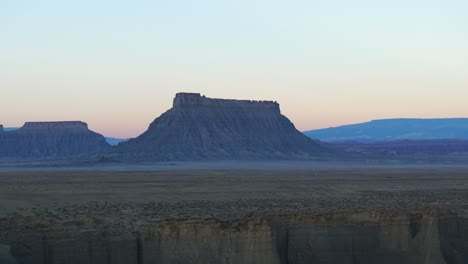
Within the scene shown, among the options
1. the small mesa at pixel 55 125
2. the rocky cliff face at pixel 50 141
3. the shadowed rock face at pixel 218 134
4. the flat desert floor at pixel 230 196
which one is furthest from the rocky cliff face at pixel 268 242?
the small mesa at pixel 55 125

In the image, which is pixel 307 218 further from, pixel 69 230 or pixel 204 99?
pixel 204 99

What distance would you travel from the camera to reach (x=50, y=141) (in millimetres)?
161625

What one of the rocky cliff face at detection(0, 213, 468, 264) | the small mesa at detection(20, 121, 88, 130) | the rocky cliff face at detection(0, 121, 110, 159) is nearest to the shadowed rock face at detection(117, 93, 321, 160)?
the rocky cliff face at detection(0, 121, 110, 159)

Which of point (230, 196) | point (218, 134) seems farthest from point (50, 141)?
point (230, 196)

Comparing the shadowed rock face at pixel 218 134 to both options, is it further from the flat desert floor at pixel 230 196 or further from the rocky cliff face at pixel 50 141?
the flat desert floor at pixel 230 196

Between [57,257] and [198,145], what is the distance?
363ft

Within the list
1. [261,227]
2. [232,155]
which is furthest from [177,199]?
[232,155]

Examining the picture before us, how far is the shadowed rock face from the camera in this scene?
12638 centimetres

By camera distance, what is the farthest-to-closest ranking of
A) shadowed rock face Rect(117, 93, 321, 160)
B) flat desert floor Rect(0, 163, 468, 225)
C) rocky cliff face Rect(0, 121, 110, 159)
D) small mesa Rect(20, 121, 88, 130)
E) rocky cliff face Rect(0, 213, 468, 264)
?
small mesa Rect(20, 121, 88, 130), rocky cliff face Rect(0, 121, 110, 159), shadowed rock face Rect(117, 93, 321, 160), flat desert floor Rect(0, 163, 468, 225), rocky cliff face Rect(0, 213, 468, 264)

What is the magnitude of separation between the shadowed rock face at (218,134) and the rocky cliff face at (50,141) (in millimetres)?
27968

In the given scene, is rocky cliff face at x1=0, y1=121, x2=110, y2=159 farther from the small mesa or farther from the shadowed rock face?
the shadowed rock face

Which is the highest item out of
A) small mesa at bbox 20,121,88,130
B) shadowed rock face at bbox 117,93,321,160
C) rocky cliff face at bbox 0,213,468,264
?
small mesa at bbox 20,121,88,130

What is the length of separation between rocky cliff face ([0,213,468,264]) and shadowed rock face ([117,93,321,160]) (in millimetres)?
98364

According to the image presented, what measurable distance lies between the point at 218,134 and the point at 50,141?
46056mm
